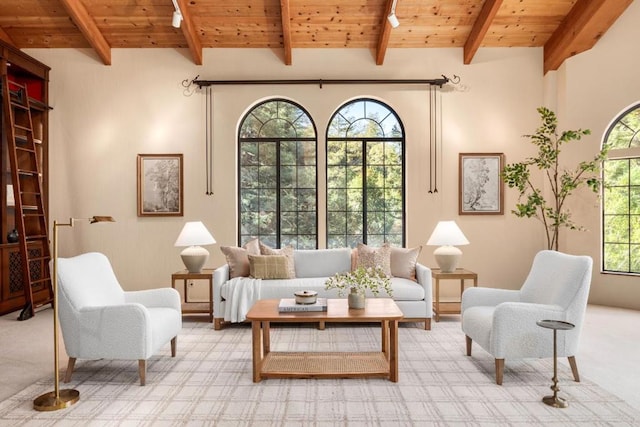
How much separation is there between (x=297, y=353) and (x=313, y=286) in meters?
1.22

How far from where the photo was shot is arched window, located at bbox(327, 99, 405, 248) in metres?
6.64

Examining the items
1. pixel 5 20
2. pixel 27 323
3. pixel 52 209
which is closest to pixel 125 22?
pixel 5 20

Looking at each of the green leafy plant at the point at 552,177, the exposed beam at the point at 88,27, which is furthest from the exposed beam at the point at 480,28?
the exposed beam at the point at 88,27

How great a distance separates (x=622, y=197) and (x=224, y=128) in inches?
213

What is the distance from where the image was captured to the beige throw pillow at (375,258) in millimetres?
5320

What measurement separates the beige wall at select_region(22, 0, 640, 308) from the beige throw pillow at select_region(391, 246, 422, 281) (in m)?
1.14

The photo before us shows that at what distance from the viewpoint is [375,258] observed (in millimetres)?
5348

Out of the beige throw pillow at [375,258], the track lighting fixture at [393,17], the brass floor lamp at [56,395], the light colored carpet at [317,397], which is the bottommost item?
the light colored carpet at [317,397]

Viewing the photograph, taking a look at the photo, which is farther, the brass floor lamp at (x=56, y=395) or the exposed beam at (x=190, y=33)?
the exposed beam at (x=190, y=33)

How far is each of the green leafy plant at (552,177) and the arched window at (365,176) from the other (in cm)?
153

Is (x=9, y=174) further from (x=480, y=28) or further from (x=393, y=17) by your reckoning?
(x=480, y=28)

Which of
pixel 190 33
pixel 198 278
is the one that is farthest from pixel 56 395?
pixel 190 33

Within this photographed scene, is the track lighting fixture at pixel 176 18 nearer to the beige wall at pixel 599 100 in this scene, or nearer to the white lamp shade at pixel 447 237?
the white lamp shade at pixel 447 237

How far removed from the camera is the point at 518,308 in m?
3.24
